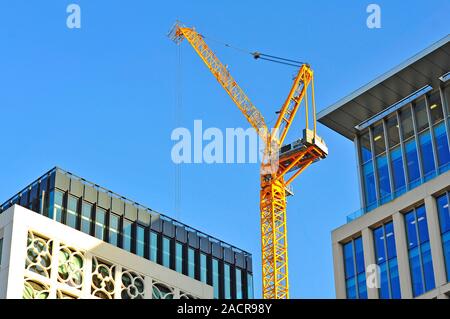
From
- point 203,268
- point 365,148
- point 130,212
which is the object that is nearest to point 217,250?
point 203,268

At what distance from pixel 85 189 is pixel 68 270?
1045cm

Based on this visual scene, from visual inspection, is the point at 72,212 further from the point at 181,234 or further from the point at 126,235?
the point at 181,234

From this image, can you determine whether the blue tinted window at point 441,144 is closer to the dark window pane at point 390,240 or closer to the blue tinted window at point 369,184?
the dark window pane at point 390,240

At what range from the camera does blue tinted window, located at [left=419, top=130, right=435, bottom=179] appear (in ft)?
221

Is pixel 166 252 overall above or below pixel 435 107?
below

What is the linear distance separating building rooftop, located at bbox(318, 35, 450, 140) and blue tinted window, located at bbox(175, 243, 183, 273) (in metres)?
19.6

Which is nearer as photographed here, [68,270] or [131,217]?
[68,270]

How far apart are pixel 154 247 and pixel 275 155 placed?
44.6 m

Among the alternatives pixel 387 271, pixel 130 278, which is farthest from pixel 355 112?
pixel 130 278

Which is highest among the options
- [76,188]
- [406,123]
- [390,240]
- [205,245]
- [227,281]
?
[76,188]

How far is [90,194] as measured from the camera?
274 ft
